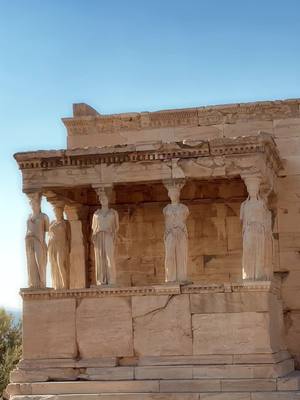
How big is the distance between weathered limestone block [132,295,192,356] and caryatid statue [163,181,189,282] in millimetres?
355

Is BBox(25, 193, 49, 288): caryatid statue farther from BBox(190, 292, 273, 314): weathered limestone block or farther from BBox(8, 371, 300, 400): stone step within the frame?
BBox(190, 292, 273, 314): weathered limestone block

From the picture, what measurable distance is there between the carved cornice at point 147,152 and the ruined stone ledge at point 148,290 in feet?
6.48

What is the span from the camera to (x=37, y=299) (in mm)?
14016

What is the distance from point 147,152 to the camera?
45.5 feet

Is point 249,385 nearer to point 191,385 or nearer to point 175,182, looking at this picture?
point 191,385

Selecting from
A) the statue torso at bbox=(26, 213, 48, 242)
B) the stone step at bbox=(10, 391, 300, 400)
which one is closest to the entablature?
the statue torso at bbox=(26, 213, 48, 242)

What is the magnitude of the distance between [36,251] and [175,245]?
2247 mm

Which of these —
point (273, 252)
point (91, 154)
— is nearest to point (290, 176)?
point (273, 252)

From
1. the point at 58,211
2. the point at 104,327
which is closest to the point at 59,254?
the point at 58,211

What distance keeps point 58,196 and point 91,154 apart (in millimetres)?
1385

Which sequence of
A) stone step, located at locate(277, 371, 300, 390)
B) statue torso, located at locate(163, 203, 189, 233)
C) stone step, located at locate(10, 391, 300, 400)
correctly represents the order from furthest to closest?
1. statue torso, located at locate(163, 203, 189, 233)
2. stone step, located at locate(277, 371, 300, 390)
3. stone step, located at locate(10, 391, 300, 400)

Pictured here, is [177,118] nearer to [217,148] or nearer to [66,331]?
[217,148]

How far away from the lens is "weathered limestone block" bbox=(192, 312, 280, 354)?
13.1 meters

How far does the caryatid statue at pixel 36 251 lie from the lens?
14.1m
